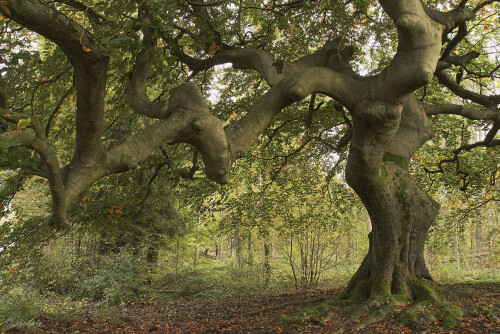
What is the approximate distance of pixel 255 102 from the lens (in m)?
5.17

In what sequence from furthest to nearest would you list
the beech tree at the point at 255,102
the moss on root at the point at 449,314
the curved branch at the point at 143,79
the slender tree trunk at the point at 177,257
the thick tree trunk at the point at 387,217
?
the slender tree trunk at the point at 177,257 → the thick tree trunk at the point at 387,217 → the moss on root at the point at 449,314 → the curved branch at the point at 143,79 → the beech tree at the point at 255,102

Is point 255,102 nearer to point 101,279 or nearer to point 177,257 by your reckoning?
point 101,279

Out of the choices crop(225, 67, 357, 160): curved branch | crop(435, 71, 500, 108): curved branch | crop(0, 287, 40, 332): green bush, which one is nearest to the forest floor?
crop(0, 287, 40, 332): green bush

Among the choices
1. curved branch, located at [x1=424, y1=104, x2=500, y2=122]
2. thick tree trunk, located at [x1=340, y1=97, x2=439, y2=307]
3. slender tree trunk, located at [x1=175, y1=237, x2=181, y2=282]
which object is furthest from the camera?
slender tree trunk, located at [x1=175, y1=237, x2=181, y2=282]

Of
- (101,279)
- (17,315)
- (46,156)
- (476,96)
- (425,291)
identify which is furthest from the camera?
(101,279)

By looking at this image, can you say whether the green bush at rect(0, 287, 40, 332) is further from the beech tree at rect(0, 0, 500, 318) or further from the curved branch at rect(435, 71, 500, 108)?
the curved branch at rect(435, 71, 500, 108)

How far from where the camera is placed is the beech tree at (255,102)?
2.72 m

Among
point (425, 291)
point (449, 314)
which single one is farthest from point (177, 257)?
point (449, 314)

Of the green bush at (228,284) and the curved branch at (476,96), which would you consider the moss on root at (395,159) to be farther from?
the green bush at (228,284)

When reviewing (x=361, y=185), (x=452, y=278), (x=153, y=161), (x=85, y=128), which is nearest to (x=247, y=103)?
(x=153, y=161)

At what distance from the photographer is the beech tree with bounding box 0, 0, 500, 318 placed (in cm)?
272

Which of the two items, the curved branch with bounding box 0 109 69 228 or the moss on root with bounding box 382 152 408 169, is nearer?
the curved branch with bounding box 0 109 69 228

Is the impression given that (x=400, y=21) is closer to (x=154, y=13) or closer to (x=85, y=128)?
(x=154, y=13)

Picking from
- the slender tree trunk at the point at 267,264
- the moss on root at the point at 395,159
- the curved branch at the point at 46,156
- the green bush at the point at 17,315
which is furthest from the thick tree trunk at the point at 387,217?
the slender tree trunk at the point at 267,264
